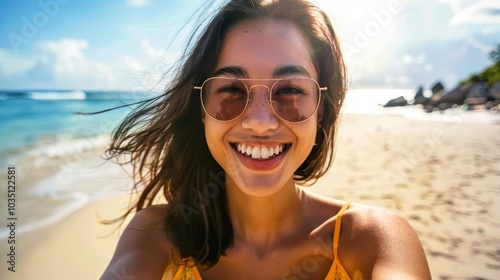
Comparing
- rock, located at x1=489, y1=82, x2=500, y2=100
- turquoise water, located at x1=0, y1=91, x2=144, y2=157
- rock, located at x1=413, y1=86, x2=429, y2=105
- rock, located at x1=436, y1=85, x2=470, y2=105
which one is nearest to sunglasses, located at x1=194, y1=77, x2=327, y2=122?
turquoise water, located at x1=0, y1=91, x2=144, y2=157

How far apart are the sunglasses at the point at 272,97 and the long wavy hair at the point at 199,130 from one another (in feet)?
0.59

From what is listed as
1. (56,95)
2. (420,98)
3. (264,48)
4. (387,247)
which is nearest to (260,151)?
(264,48)

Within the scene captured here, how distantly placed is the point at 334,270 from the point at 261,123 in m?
0.92

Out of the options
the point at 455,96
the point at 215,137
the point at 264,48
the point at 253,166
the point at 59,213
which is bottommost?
the point at 455,96

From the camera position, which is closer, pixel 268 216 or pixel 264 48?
pixel 264 48

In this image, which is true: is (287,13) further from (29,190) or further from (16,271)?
(29,190)

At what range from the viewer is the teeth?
197 cm

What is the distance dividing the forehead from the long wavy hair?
48 mm

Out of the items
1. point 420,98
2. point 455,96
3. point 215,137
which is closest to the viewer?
point 215,137

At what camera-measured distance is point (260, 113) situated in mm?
1942

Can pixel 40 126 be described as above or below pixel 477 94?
above

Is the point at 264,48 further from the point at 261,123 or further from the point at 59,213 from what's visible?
the point at 59,213

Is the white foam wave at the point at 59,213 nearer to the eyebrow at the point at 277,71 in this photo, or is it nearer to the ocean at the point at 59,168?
the ocean at the point at 59,168

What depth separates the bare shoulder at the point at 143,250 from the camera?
204 centimetres
